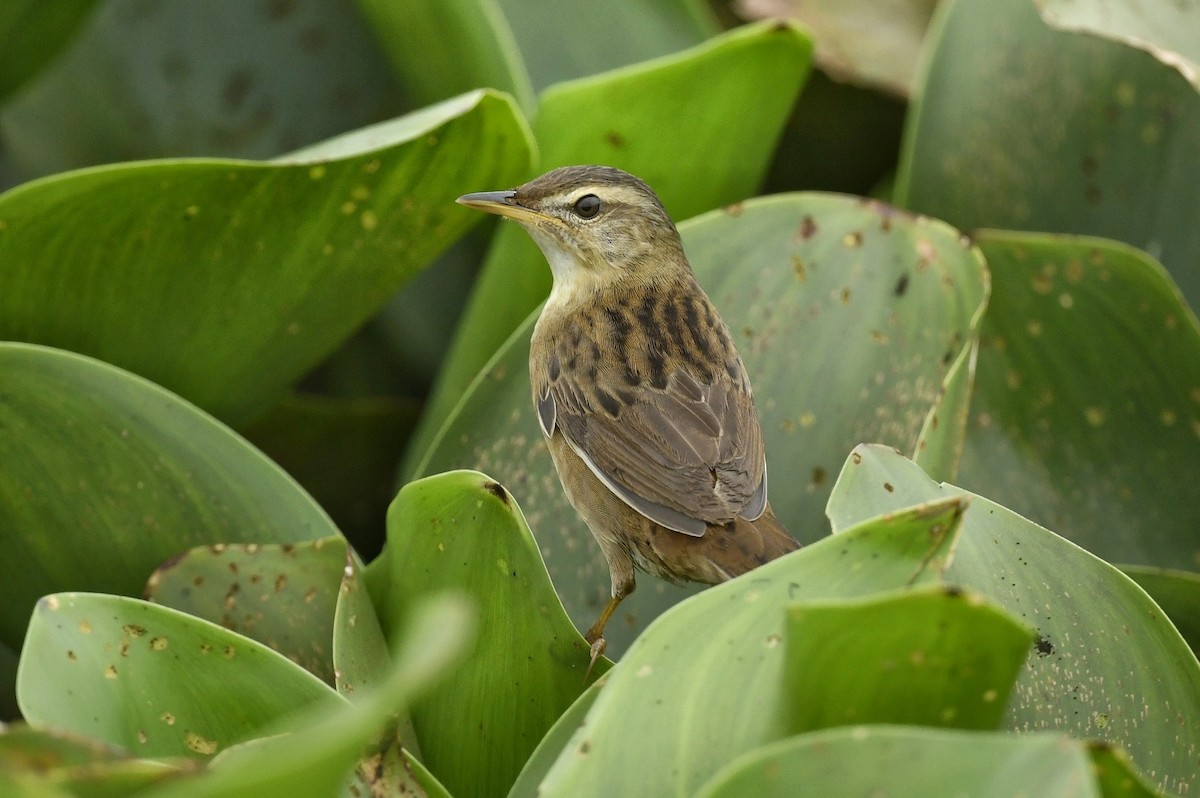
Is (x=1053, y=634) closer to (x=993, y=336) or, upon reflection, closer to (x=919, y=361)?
(x=919, y=361)

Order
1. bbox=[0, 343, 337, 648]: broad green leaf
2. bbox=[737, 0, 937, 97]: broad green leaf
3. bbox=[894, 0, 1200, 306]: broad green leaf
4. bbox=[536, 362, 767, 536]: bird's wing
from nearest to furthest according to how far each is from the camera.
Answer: bbox=[0, 343, 337, 648]: broad green leaf
bbox=[536, 362, 767, 536]: bird's wing
bbox=[894, 0, 1200, 306]: broad green leaf
bbox=[737, 0, 937, 97]: broad green leaf

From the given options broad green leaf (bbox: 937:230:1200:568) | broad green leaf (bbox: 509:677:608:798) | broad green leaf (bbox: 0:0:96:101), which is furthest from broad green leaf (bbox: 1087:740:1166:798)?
broad green leaf (bbox: 0:0:96:101)

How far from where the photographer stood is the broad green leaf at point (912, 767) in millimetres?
1320

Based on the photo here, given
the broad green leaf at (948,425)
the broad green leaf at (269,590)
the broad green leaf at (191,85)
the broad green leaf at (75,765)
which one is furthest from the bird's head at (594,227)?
the broad green leaf at (75,765)

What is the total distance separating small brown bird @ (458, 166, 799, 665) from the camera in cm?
256

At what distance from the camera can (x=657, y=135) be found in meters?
3.01

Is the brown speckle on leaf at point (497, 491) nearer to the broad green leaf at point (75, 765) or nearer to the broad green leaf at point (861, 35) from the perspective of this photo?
the broad green leaf at point (75, 765)

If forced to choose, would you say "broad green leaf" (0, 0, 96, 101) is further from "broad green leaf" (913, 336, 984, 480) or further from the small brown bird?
"broad green leaf" (913, 336, 984, 480)

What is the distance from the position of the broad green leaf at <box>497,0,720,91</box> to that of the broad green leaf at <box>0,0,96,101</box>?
1.04m

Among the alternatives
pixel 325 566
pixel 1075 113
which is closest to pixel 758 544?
pixel 325 566

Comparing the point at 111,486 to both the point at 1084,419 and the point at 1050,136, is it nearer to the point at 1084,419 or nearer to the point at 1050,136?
the point at 1084,419

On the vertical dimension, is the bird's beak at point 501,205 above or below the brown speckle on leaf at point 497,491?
above

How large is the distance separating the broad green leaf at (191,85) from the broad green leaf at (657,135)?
0.91m

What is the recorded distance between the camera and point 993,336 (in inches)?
115
